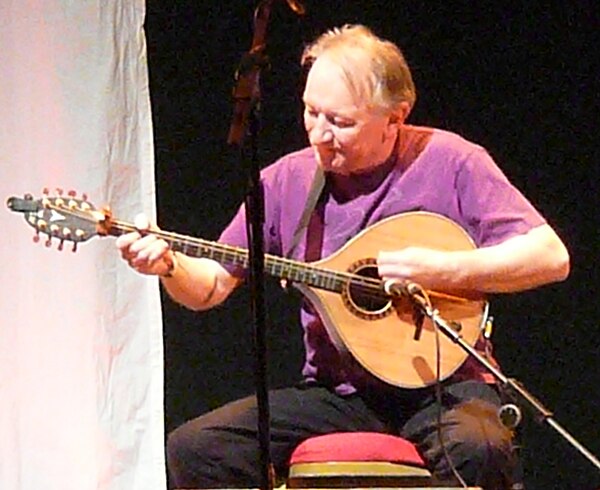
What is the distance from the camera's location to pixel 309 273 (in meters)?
2.46

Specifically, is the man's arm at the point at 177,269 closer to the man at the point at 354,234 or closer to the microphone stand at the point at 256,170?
the man at the point at 354,234

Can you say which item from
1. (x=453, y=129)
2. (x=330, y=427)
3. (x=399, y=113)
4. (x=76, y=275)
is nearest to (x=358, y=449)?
(x=330, y=427)

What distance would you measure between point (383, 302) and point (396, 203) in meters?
0.20

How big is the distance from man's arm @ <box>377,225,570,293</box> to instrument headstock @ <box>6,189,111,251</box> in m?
0.53

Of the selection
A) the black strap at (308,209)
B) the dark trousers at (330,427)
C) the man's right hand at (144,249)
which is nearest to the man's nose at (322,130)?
the black strap at (308,209)

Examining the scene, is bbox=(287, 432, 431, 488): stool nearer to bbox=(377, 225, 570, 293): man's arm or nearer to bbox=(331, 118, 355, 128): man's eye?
bbox=(377, 225, 570, 293): man's arm

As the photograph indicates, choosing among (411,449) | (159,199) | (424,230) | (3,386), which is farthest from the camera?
(159,199)

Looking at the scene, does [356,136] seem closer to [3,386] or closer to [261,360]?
[261,360]

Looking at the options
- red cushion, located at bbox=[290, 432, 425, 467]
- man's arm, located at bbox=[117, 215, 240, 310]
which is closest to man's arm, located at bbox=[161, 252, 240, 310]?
man's arm, located at bbox=[117, 215, 240, 310]

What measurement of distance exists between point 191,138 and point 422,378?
3.33 ft

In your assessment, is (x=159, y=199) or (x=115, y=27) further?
(x=159, y=199)

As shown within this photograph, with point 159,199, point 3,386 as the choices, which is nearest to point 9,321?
point 3,386

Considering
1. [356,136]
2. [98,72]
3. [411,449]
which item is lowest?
[411,449]

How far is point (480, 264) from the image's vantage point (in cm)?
245
